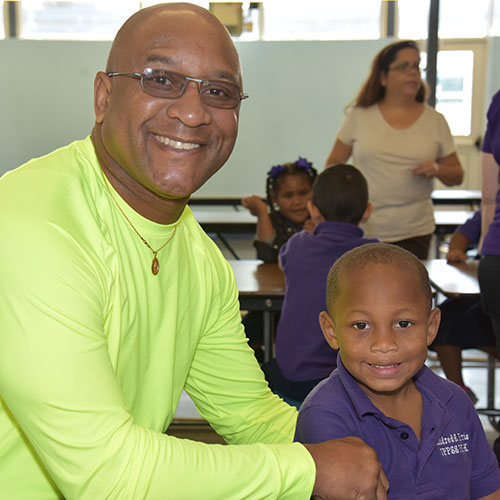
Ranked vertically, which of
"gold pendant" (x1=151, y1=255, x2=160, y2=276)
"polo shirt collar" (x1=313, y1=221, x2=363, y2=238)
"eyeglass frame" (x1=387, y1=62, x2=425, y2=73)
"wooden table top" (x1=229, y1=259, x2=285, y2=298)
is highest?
"eyeglass frame" (x1=387, y1=62, x2=425, y2=73)

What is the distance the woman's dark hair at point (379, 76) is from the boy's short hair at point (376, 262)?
2535 mm

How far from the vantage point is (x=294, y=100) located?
30.5 ft

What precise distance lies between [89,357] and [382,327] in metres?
0.59

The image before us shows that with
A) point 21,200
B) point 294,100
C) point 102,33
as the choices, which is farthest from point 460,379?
point 102,33

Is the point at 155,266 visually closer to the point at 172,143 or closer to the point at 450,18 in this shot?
the point at 172,143

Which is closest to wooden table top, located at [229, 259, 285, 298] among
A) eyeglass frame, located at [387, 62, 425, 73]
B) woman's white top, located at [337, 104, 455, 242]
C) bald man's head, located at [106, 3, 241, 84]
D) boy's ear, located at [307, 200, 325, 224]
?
boy's ear, located at [307, 200, 325, 224]

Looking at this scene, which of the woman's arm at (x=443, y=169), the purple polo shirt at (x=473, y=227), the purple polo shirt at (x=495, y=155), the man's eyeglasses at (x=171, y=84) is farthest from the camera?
the woman's arm at (x=443, y=169)

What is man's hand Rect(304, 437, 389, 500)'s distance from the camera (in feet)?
3.51

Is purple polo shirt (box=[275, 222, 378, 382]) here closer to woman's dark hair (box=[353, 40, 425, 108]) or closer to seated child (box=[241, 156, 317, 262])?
seated child (box=[241, 156, 317, 262])

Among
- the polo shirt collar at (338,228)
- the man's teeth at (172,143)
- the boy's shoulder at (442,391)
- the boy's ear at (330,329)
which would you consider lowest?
the boy's shoulder at (442,391)

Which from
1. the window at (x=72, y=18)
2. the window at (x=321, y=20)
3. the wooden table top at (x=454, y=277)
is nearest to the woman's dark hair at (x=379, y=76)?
the wooden table top at (x=454, y=277)

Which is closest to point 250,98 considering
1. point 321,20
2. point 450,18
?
point 321,20

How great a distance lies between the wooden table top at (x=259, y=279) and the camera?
9.93 ft

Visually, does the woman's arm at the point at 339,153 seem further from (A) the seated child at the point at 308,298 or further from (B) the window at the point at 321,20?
(B) the window at the point at 321,20
